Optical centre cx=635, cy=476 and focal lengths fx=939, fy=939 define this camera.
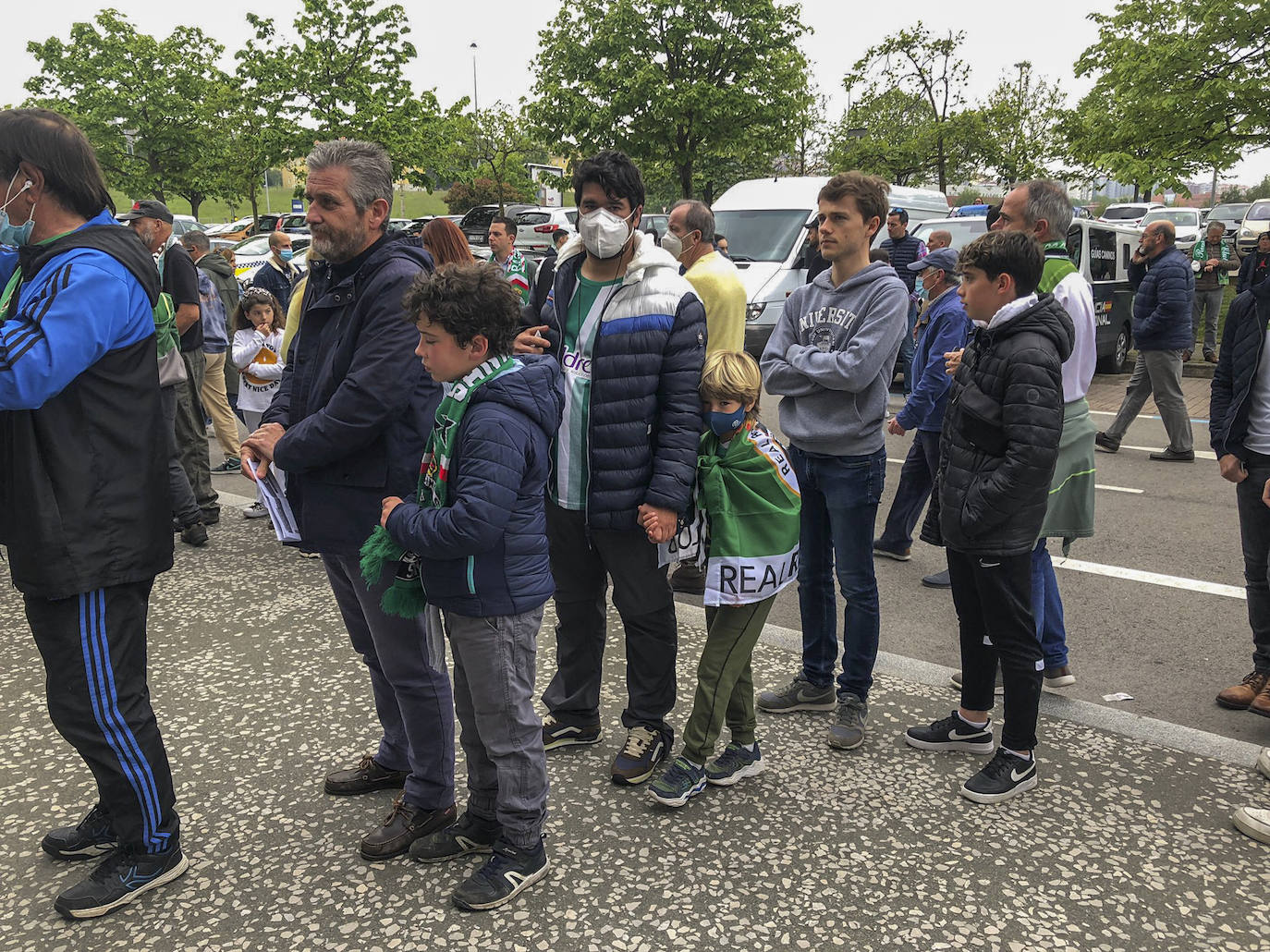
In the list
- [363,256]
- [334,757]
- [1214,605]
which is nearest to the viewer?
[363,256]

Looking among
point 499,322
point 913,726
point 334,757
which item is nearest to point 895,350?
point 913,726

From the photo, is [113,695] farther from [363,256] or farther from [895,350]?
[895,350]

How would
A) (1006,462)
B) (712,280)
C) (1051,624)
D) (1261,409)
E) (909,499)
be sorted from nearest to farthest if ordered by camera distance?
(1006,462) < (1261,409) < (1051,624) < (712,280) < (909,499)

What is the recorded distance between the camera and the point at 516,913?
262 centimetres

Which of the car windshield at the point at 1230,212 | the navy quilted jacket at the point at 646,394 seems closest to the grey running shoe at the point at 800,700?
the navy quilted jacket at the point at 646,394

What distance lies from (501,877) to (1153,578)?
4.38 metres

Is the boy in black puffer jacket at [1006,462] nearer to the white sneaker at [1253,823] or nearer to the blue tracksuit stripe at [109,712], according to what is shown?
the white sneaker at [1253,823]

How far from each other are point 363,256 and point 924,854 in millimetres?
2474

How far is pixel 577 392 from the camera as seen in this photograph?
321 centimetres

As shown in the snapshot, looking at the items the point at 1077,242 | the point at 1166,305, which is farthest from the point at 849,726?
the point at 1077,242

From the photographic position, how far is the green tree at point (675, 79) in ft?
78.2

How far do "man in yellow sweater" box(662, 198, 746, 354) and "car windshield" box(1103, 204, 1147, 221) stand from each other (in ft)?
118

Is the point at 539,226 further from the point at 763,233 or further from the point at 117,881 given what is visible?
the point at 117,881

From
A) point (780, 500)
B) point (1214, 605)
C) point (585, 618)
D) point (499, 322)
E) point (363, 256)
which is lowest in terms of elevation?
point (1214, 605)
